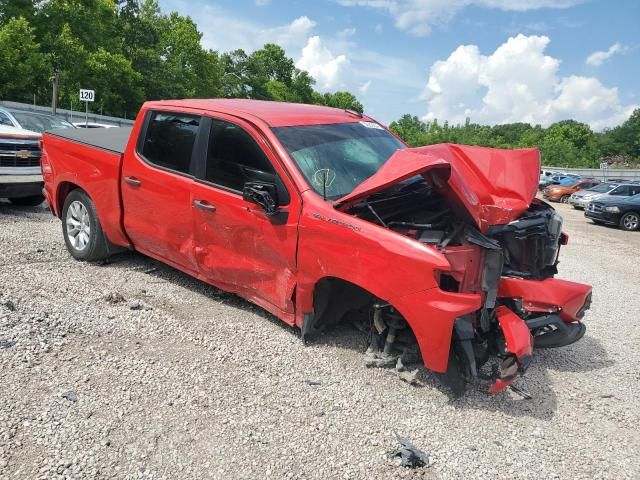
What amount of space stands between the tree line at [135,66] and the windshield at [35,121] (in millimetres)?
7212

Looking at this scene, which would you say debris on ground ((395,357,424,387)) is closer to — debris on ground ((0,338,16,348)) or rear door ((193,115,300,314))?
rear door ((193,115,300,314))

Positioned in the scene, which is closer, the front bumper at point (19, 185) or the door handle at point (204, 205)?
the door handle at point (204, 205)

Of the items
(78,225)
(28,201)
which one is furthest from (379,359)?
(28,201)

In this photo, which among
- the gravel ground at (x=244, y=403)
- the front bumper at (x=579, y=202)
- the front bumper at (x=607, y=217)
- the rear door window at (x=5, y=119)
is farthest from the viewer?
the front bumper at (x=579, y=202)

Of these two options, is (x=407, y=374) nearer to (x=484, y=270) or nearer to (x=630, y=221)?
(x=484, y=270)

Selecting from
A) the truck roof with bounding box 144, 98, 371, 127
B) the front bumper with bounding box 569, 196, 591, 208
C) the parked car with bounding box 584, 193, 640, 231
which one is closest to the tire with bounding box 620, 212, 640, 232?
the parked car with bounding box 584, 193, 640, 231

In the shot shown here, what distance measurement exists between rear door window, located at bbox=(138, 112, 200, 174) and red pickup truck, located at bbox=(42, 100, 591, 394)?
1 cm

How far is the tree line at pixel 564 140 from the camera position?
7888cm

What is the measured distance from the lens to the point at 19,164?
860 centimetres

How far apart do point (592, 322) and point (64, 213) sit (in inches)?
232

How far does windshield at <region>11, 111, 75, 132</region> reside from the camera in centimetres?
1044

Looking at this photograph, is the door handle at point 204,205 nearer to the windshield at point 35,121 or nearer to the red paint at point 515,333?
the red paint at point 515,333

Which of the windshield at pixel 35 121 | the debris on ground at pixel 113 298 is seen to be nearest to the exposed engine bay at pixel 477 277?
the debris on ground at pixel 113 298

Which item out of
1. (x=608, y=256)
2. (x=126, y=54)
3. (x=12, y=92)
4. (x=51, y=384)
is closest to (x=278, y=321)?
(x=51, y=384)
